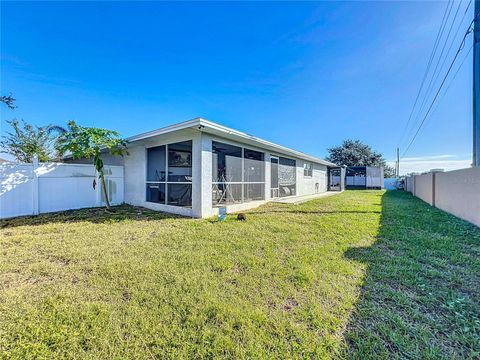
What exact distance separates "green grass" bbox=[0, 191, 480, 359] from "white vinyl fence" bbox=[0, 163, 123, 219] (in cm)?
321

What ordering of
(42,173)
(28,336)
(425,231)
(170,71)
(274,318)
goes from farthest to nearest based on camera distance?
1. (170,71)
2. (42,173)
3. (425,231)
4. (274,318)
5. (28,336)

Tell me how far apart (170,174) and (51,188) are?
170 inches

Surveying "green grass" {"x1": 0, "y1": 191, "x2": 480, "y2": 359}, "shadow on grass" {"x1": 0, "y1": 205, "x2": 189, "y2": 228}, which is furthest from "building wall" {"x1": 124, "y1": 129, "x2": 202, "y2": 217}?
"green grass" {"x1": 0, "y1": 191, "x2": 480, "y2": 359}

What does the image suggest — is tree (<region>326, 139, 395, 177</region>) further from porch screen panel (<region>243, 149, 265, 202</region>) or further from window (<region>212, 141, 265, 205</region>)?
window (<region>212, 141, 265, 205</region>)

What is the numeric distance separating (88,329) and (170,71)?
10904mm

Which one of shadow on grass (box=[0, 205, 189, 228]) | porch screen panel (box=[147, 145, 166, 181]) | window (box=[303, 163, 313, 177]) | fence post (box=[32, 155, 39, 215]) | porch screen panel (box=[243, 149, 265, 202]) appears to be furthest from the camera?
window (box=[303, 163, 313, 177])

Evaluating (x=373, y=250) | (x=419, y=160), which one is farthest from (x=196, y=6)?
(x=419, y=160)

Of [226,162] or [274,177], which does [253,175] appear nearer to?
[226,162]

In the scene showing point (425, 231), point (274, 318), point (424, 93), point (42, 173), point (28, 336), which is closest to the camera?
point (28, 336)

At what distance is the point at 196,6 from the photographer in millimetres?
7336

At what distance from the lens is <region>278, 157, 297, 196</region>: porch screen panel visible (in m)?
10.8

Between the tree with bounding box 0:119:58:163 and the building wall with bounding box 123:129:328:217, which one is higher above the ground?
the tree with bounding box 0:119:58:163

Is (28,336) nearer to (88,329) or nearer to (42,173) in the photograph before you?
(88,329)

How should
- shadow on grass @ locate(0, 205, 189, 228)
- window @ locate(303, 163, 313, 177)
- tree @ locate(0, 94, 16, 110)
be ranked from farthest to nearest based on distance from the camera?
window @ locate(303, 163, 313, 177) < tree @ locate(0, 94, 16, 110) < shadow on grass @ locate(0, 205, 189, 228)
